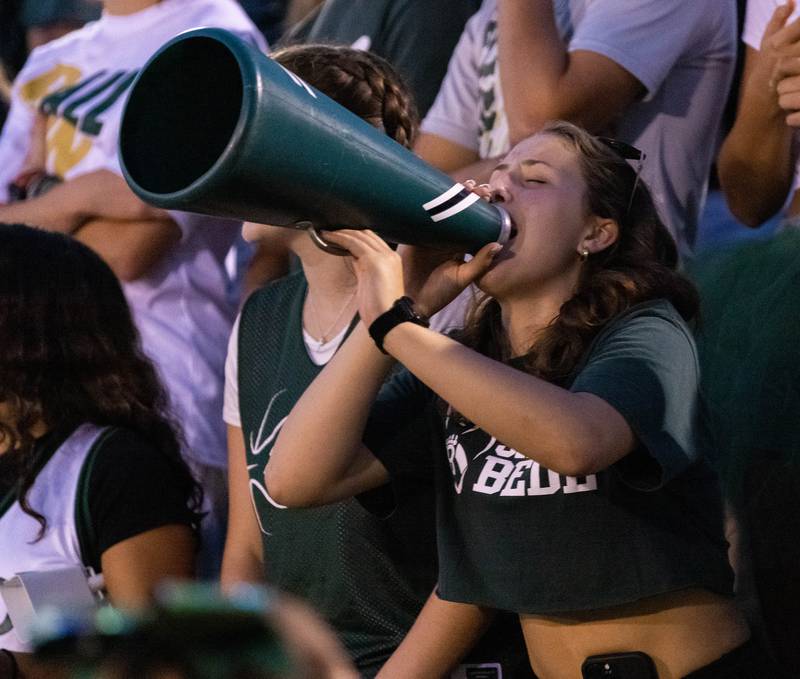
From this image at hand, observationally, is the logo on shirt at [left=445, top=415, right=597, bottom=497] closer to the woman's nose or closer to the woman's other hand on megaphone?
the woman's other hand on megaphone

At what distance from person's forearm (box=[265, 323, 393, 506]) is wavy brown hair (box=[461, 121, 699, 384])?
0.27m

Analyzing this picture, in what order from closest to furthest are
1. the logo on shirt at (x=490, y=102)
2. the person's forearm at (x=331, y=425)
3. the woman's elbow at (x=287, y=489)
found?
1. the person's forearm at (x=331, y=425)
2. the woman's elbow at (x=287, y=489)
3. the logo on shirt at (x=490, y=102)

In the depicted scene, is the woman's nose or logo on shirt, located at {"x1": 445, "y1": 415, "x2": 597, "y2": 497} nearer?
logo on shirt, located at {"x1": 445, "y1": 415, "x2": 597, "y2": 497}

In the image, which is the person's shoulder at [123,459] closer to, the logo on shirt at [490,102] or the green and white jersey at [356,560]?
the green and white jersey at [356,560]

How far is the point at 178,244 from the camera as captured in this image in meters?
3.89

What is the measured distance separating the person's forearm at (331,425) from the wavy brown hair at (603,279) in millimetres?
266

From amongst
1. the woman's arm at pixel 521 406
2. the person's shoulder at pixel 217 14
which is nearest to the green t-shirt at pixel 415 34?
the person's shoulder at pixel 217 14

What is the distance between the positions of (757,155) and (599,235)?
87cm

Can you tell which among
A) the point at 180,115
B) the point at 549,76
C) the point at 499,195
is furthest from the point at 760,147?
the point at 180,115

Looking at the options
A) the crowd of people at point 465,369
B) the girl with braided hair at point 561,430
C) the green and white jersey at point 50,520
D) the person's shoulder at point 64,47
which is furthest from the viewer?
the person's shoulder at point 64,47

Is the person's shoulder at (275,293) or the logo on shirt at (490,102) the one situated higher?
the logo on shirt at (490,102)

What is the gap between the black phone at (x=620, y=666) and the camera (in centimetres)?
228

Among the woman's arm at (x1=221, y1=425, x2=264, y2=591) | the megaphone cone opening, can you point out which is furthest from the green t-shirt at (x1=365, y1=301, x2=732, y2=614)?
the woman's arm at (x1=221, y1=425, x2=264, y2=591)

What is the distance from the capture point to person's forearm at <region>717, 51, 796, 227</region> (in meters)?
3.22
